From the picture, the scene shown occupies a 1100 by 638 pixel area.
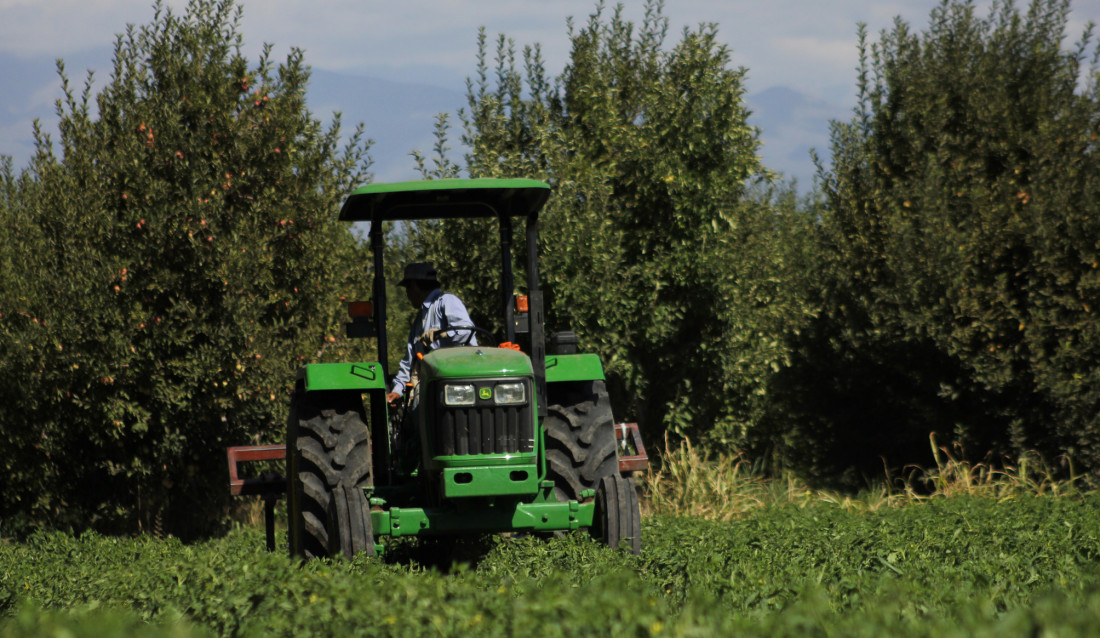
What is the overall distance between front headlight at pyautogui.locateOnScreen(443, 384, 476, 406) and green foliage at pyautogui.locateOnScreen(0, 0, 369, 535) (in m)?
5.19

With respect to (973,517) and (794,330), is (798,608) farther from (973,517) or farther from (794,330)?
(794,330)

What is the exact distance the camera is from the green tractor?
632 cm

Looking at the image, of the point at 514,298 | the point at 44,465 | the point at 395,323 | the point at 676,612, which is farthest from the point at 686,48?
the point at 676,612

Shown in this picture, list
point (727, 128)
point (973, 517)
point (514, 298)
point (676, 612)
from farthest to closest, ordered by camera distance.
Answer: point (727, 128), point (973, 517), point (514, 298), point (676, 612)

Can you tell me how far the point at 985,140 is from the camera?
45.7 feet

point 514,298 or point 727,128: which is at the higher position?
point 727,128

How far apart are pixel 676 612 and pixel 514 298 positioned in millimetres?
3310

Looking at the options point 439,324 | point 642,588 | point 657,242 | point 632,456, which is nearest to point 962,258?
point 657,242

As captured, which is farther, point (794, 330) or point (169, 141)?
point (794, 330)

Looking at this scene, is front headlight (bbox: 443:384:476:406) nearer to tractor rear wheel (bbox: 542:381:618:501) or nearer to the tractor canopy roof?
tractor rear wheel (bbox: 542:381:618:501)

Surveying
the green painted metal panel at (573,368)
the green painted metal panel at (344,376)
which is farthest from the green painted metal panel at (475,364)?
the green painted metal panel at (573,368)

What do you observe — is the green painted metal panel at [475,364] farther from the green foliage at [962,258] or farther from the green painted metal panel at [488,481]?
the green foliage at [962,258]

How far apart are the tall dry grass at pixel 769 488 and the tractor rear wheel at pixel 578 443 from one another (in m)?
5.05

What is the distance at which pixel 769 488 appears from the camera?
13.9 metres
